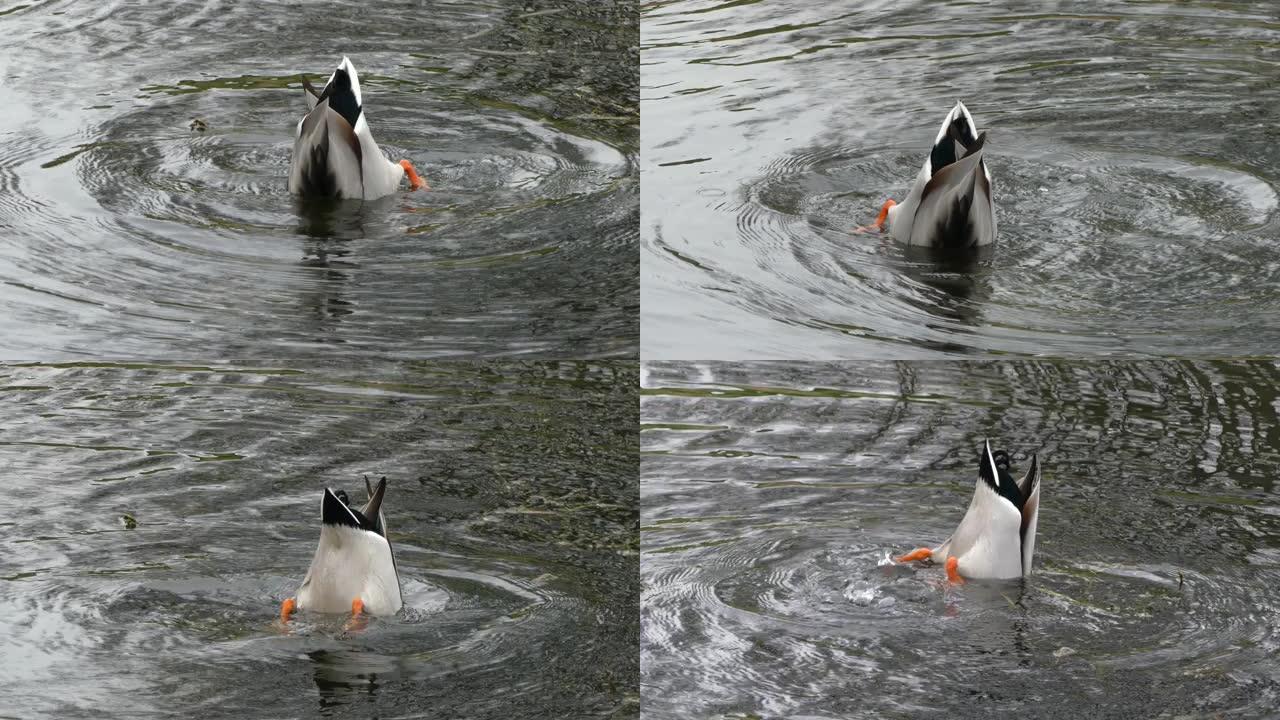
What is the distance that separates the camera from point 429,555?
20.7 feet

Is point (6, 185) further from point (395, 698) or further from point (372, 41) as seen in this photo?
point (395, 698)

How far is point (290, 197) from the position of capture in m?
8.17

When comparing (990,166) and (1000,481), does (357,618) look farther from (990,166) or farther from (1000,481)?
(990,166)

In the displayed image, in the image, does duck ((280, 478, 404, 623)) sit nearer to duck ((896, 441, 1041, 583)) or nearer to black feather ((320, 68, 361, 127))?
duck ((896, 441, 1041, 583))

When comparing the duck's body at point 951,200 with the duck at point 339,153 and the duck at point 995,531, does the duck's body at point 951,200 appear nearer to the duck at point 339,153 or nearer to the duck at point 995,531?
the duck at point 995,531

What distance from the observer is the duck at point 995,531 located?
245 inches

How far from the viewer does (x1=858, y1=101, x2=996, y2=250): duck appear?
7.40 m

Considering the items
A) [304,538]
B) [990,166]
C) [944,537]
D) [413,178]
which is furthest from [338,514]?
[990,166]

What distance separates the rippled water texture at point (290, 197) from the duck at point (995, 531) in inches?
62.9

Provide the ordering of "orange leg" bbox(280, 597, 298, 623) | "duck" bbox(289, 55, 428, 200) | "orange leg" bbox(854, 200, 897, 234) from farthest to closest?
"duck" bbox(289, 55, 428, 200) < "orange leg" bbox(854, 200, 897, 234) < "orange leg" bbox(280, 597, 298, 623)

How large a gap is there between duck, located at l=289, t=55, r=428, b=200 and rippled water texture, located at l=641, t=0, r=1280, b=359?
4.31 ft

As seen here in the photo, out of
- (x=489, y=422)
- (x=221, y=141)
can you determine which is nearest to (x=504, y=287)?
(x=489, y=422)

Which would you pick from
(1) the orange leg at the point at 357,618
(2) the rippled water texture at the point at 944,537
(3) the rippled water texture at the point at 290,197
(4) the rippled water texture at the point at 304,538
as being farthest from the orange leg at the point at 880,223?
(1) the orange leg at the point at 357,618

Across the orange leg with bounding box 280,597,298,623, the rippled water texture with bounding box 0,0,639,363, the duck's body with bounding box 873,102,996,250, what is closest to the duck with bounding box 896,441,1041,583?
the duck's body with bounding box 873,102,996,250
